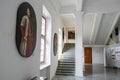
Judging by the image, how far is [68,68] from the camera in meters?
7.93

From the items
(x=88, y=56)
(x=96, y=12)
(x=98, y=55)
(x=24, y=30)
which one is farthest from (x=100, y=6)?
(x=88, y=56)

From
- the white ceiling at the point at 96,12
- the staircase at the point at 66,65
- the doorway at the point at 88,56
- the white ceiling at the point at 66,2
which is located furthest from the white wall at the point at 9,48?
the doorway at the point at 88,56

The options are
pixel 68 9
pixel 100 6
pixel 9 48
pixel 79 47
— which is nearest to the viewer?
pixel 9 48

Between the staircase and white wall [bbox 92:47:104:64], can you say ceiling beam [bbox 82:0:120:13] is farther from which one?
white wall [bbox 92:47:104:64]

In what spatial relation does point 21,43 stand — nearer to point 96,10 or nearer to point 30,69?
point 30,69

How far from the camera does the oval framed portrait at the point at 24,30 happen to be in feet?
9.27

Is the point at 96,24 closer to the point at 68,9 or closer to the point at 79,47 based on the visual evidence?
the point at 68,9

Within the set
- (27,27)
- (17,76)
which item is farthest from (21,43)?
(17,76)

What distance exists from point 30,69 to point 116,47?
10.2 metres

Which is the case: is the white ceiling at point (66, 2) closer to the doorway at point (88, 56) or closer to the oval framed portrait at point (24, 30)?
the oval framed portrait at point (24, 30)

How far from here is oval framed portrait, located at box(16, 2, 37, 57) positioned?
2824 mm

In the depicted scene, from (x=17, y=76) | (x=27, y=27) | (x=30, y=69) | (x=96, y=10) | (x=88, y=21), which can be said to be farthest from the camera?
(x=88, y=21)

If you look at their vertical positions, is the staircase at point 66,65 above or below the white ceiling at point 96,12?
below

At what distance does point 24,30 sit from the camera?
3.06 meters
